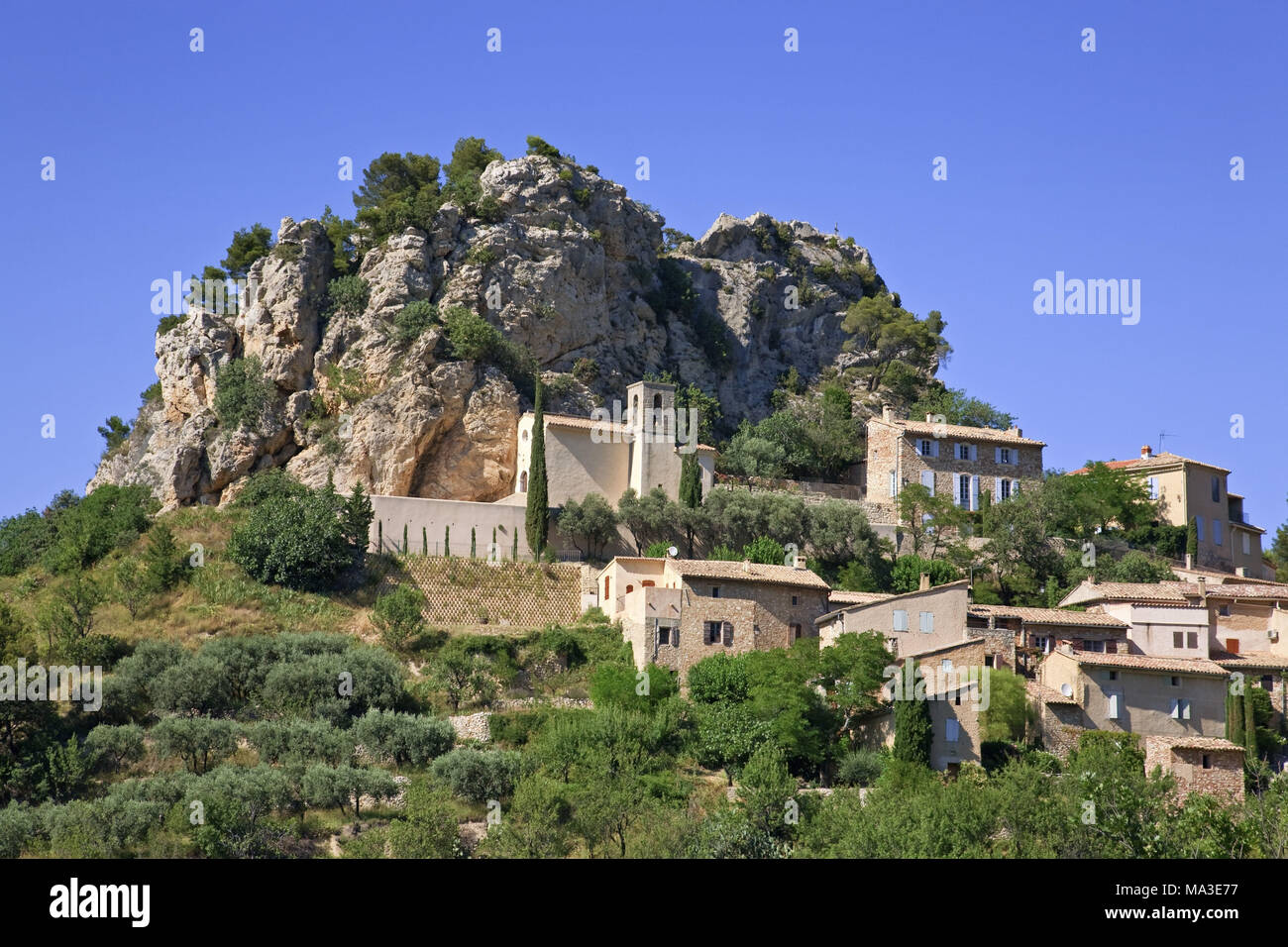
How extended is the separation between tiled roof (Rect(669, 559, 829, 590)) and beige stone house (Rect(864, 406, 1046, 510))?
13.7m

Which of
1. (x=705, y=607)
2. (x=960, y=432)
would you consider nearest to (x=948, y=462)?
(x=960, y=432)

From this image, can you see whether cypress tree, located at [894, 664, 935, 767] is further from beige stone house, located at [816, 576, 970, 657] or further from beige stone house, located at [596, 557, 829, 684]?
beige stone house, located at [596, 557, 829, 684]

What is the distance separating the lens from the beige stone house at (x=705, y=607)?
4441cm

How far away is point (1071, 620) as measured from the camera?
157 feet

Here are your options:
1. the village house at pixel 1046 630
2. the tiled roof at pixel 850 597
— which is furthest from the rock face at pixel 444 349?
the village house at pixel 1046 630

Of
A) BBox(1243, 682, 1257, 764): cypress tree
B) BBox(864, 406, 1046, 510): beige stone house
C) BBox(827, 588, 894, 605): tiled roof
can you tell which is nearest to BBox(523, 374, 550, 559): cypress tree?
BBox(827, 588, 894, 605): tiled roof

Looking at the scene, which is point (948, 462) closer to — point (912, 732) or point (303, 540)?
point (912, 732)

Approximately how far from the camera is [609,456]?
57562 mm

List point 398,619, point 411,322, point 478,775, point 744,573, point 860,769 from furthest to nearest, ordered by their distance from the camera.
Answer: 1. point 411,322
2. point 744,573
3. point 398,619
4. point 860,769
5. point 478,775

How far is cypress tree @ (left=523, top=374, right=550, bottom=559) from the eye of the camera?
172 feet

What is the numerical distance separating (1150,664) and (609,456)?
2284 cm

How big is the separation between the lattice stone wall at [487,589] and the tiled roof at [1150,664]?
17.3 m
